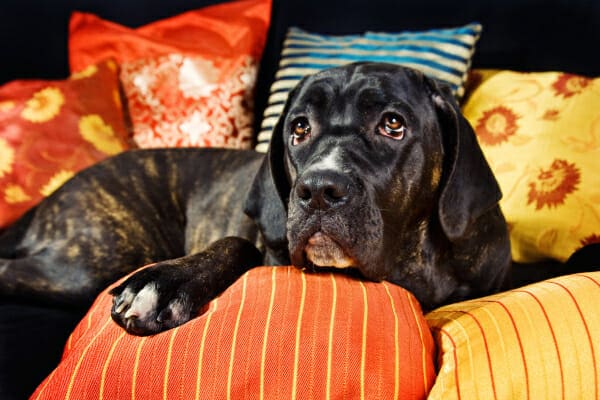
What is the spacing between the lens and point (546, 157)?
238cm

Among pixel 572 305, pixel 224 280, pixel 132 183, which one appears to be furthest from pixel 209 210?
pixel 572 305

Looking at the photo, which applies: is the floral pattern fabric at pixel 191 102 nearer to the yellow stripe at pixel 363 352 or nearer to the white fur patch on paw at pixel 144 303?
the white fur patch on paw at pixel 144 303

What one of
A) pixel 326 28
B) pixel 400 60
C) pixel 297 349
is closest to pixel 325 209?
pixel 297 349

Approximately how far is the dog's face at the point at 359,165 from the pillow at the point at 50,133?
131cm

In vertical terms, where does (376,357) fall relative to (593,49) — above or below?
below

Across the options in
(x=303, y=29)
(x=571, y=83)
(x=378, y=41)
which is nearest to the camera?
(x=571, y=83)

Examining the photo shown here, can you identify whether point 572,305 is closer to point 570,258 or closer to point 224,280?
point 570,258

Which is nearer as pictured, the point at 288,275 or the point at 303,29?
the point at 288,275

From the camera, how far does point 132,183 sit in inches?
99.8

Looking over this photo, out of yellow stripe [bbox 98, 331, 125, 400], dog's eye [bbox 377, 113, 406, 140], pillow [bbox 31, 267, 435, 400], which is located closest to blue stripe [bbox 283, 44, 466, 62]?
dog's eye [bbox 377, 113, 406, 140]

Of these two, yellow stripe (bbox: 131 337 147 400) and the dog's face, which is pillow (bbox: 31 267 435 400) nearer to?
yellow stripe (bbox: 131 337 147 400)

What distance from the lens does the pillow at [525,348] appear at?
1281 mm

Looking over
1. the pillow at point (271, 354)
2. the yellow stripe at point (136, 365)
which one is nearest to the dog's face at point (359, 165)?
the pillow at point (271, 354)

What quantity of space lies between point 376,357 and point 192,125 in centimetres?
199
